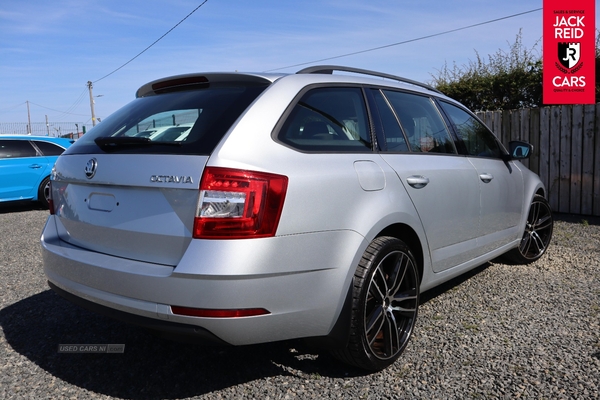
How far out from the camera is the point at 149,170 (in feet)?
8.02

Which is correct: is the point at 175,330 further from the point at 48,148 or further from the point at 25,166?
the point at 48,148

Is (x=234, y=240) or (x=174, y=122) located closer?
(x=234, y=240)

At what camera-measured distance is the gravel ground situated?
274 centimetres

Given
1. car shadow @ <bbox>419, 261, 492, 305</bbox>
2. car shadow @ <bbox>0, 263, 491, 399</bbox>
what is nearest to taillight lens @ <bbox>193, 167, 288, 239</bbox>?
car shadow @ <bbox>0, 263, 491, 399</bbox>

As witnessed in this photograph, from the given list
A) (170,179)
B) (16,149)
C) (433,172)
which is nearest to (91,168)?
(170,179)

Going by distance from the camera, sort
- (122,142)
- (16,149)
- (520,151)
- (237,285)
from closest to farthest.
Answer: (237,285) → (122,142) → (520,151) → (16,149)

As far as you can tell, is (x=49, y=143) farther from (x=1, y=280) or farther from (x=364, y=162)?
(x=364, y=162)

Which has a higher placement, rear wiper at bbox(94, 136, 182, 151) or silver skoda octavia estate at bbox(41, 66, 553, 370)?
rear wiper at bbox(94, 136, 182, 151)

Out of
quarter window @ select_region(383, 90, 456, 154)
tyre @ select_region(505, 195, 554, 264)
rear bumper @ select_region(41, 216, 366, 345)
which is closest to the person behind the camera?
rear bumper @ select_region(41, 216, 366, 345)

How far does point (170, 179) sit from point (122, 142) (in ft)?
1.61

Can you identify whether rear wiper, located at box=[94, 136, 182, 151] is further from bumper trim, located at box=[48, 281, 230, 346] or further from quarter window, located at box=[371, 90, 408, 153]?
quarter window, located at box=[371, 90, 408, 153]

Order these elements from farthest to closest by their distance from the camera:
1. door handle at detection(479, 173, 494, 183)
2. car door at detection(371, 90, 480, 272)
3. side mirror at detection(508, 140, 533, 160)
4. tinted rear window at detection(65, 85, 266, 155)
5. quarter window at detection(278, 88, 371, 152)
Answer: side mirror at detection(508, 140, 533, 160), door handle at detection(479, 173, 494, 183), car door at detection(371, 90, 480, 272), quarter window at detection(278, 88, 371, 152), tinted rear window at detection(65, 85, 266, 155)

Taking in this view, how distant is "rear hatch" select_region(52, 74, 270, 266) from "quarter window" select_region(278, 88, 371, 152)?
0.25 metres

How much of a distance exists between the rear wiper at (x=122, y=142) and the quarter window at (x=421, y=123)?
5.23ft
